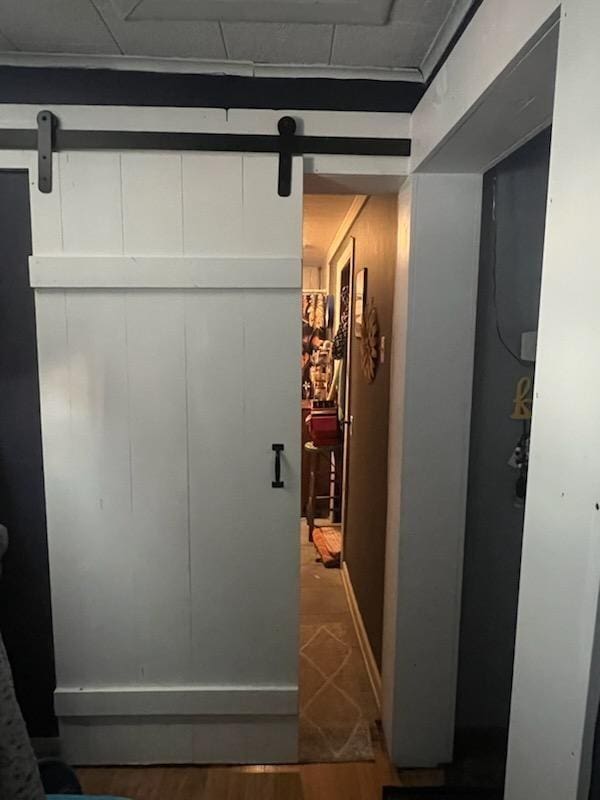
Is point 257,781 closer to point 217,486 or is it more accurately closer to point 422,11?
point 217,486

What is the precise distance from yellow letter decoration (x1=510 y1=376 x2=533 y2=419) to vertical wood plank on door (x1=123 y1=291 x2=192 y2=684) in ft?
3.33

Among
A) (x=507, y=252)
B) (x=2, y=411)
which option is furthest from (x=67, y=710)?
(x=507, y=252)

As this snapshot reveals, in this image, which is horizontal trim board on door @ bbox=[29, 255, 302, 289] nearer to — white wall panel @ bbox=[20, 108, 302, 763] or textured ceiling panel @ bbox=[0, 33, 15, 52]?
white wall panel @ bbox=[20, 108, 302, 763]

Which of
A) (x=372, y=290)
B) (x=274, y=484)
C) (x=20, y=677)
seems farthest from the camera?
(x=372, y=290)

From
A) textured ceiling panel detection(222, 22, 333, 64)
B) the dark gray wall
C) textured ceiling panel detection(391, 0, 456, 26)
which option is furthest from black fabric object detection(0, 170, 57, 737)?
the dark gray wall

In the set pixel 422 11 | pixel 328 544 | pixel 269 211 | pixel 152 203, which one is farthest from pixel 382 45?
pixel 328 544

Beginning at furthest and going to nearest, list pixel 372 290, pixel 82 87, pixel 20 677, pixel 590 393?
pixel 372 290 → pixel 20 677 → pixel 82 87 → pixel 590 393

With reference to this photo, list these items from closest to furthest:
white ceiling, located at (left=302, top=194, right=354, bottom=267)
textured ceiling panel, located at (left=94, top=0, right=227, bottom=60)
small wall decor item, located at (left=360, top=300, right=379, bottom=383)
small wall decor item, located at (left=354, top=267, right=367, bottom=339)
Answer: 1. textured ceiling panel, located at (left=94, top=0, right=227, bottom=60)
2. small wall decor item, located at (left=360, top=300, right=379, bottom=383)
3. small wall decor item, located at (left=354, top=267, right=367, bottom=339)
4. white ceiling, located at (left=302, top=194, right=354, bottom=267)

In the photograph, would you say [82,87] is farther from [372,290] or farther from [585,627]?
[585,627]

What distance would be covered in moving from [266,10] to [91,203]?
0.70 m

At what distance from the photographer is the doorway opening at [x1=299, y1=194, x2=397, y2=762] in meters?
1.98

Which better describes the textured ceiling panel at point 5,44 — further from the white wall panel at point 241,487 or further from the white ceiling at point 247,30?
the white wall panel at point 241,487

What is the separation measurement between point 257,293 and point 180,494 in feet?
2.21

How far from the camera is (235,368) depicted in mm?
1575
